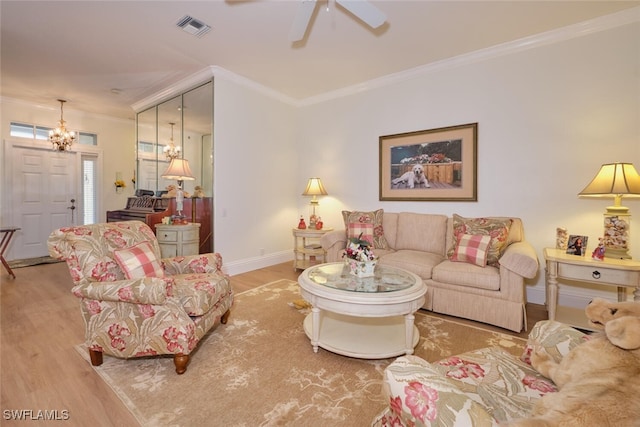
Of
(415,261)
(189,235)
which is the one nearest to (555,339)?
(415,261)

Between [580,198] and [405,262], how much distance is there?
1.85 m

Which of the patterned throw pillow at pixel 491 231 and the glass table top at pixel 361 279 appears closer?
the glass table top at pixel 361 279

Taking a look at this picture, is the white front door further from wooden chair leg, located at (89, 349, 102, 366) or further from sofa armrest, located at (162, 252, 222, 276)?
wooden chair leg, located at (89, 349, 102, 366)

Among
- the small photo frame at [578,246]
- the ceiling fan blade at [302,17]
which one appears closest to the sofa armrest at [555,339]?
the small photo frame at [578,246]

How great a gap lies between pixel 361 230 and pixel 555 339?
2555 millimetres

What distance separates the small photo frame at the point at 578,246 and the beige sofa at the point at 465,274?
29 cm

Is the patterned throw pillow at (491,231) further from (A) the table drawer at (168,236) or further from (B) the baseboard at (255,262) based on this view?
(A) the table drawer at (168,236)

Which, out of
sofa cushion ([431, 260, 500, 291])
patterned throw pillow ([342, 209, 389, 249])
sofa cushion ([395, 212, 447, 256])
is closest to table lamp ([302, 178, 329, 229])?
patterned throw pillow ([342, 209, 389, 249])

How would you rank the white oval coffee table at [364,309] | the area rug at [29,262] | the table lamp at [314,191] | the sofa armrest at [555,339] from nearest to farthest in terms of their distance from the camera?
1. the sofa armrest at [555,339]
2. the white oval coffee table at [364,309]
3. the table lamp at [314,191]
4. the area rug at [29,262]

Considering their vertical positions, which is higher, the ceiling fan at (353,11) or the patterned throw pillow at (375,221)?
the ceiling fan at (353,11)

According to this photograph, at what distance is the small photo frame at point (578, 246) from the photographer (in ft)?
8.15

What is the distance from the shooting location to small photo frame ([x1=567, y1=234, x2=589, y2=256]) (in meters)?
Result: 2.48

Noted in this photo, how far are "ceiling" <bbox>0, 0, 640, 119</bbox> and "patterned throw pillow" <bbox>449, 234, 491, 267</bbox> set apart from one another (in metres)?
2.13

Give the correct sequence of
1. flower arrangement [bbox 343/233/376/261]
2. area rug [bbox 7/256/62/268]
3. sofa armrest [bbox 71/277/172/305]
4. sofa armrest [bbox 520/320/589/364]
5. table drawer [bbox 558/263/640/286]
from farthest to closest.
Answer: area rug [bbox 7/256/62/268], flower arrangement [bbox 343/233/376/261], table drawer [bbox 558/263/640/286], sofa armrest [bbox 71/277/172/305], sofa armrest [bbox 520/320/589/364]
